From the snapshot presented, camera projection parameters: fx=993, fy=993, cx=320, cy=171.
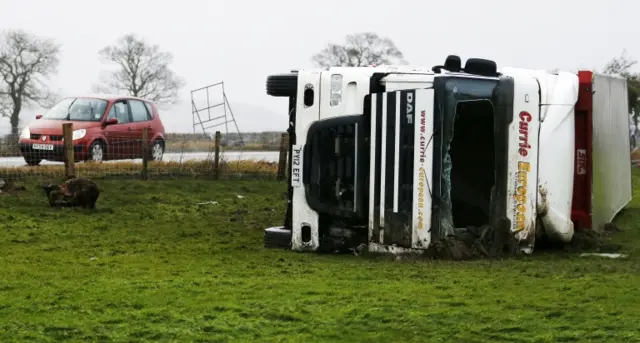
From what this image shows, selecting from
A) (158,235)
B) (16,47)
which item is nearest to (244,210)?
(158,235)

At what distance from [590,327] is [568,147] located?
4.23 m

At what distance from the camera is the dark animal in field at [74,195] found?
13648 millimetres

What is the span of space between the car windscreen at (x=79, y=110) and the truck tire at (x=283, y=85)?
982 cm

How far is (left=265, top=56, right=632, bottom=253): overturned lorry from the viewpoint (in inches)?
364

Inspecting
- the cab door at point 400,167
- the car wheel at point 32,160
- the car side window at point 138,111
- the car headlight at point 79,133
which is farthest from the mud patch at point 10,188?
the cab door at point 400,167

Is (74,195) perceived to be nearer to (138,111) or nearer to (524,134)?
(524,134)

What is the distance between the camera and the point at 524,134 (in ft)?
30.6

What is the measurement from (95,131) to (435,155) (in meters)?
11.1

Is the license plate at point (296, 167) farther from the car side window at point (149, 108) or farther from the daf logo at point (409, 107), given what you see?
the car side window at point (149, 108)

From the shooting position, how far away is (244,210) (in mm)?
14750

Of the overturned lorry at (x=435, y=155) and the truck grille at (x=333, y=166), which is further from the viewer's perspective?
the truck grille at (x=333, y=166)

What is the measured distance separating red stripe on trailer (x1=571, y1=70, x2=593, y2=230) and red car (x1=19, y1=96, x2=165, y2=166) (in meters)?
10.1

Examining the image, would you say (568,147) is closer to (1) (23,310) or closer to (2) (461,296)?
(2) (461,296)

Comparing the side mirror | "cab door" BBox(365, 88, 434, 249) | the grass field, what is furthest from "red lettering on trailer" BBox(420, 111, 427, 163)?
the side mirror
